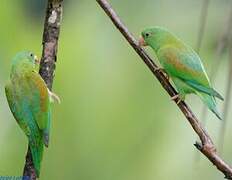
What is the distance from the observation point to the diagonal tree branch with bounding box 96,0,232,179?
946mm

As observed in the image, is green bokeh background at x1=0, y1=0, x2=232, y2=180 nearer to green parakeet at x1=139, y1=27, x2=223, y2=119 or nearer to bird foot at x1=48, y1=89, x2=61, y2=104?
green parakeet at x1=139, y1=27, x2=223, y2=119

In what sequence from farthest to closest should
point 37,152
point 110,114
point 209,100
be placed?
point 110,114 → point 209,100 → point 37,152

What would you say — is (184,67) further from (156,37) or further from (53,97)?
(53,97)

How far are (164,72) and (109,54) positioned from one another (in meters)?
1.73

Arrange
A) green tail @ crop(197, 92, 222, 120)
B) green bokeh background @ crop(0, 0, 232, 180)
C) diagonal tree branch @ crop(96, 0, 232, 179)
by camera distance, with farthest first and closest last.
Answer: green bokeh background @ crop(0, 0, 232, 180)
green tail @ crop(197, 92, 222, 120)
diagonal tree branch @ crop(96, 0, 232, 179)

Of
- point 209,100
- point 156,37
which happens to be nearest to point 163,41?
point 156,37

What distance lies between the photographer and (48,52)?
1.00 metres

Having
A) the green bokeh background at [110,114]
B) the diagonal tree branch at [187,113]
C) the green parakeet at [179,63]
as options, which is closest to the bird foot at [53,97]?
the diagonal tree branch at [187,113]

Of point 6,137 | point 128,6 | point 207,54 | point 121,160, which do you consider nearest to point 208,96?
point 207,54

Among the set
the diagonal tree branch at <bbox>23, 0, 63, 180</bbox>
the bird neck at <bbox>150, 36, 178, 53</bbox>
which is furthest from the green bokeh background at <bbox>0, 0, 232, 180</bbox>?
the diagonal tree branch at <bbox>23, 0, 63, 180</bbox>

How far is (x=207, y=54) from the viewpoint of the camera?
7.75ft

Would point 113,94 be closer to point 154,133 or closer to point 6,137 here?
point 154,133

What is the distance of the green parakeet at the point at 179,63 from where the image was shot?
1.17 m

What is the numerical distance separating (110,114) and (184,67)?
1.53 metres
